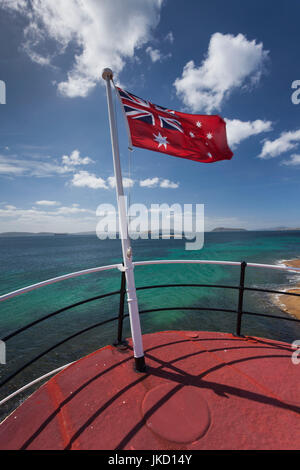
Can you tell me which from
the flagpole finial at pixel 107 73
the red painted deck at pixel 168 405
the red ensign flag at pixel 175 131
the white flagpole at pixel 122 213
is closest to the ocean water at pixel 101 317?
the red painted deck at pixel 168 405

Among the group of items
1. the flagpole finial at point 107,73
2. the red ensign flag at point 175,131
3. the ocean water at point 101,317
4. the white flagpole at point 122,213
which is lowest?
the ocean water at point 101,317

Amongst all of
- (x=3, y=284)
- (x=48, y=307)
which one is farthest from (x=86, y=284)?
(x=3, y=284)

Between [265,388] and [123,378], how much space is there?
1.77 m

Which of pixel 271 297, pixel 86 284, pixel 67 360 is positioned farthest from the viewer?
pixel 86 284

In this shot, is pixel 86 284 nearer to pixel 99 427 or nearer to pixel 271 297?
pixel 271 297

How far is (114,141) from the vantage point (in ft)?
8.67

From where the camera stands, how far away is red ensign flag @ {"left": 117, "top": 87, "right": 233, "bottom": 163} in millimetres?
3010

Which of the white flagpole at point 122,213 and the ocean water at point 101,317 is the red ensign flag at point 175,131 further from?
the ocean water at point 101,317

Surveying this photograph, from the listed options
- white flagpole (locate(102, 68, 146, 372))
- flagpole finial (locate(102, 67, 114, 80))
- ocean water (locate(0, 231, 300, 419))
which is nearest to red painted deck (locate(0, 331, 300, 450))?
white flagpole (locate(102, 68, 146, 372))

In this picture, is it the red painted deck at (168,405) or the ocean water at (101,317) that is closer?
the red painted deck at (168,405)

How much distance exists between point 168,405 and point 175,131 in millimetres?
3923

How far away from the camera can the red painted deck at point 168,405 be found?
6.00ft

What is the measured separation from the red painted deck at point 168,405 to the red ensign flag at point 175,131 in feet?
10.7
